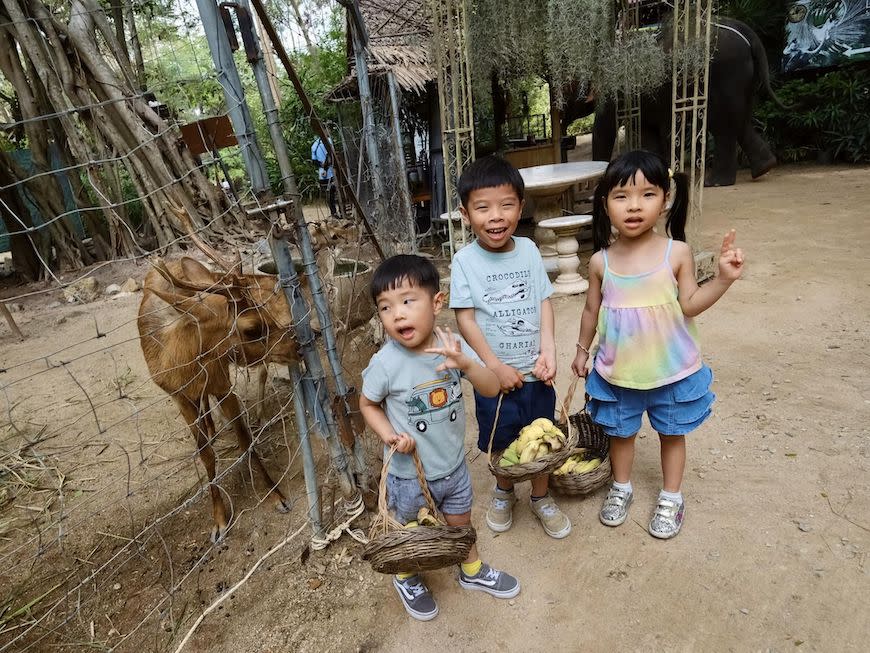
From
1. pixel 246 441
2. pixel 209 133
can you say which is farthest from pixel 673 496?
pixel 209 133

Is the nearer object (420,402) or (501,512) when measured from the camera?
(420,402)

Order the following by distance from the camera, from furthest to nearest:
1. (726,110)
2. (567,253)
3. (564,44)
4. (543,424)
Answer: (726,110) < (567,253) < (564,44) < (543,424)

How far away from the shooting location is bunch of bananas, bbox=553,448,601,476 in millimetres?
2244

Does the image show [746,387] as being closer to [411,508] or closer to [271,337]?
[411,508]

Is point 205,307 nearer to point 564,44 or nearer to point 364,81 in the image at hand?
point 364,81

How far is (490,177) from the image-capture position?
68.1 inches

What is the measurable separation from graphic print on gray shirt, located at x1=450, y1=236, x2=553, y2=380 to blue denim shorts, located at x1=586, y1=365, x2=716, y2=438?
38cm

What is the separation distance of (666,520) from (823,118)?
9.59 m

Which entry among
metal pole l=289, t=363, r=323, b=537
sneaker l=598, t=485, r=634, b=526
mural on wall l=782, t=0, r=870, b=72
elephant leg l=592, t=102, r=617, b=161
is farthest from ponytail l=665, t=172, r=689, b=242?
mural on wall l=782, t=0, r=870, b=72

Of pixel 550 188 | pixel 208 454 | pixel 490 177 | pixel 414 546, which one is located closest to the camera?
pixel 414 546

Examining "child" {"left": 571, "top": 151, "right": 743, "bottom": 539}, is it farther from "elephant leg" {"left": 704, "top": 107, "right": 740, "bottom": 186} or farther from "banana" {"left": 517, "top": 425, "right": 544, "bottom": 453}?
"elephant leg" {"left": 704, "top": 107, "right": 740, "bottom": 186}

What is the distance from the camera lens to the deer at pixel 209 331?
193 centimetres

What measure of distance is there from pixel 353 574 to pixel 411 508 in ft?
1.87

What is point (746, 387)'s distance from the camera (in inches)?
117
